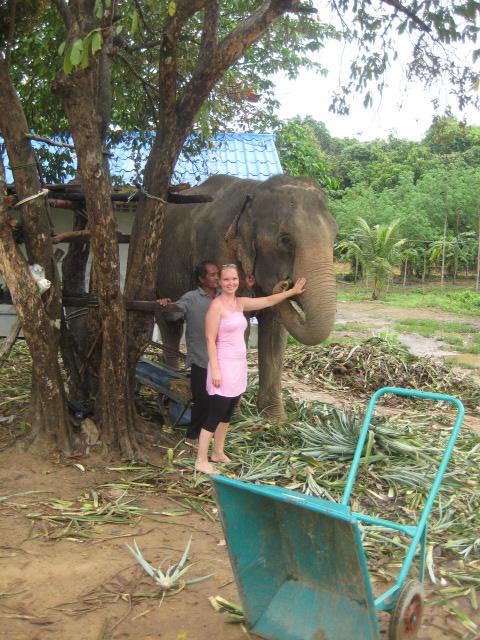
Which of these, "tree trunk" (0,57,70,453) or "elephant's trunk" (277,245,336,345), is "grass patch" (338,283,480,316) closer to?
"elephant's trunk" (277,245,336,345)

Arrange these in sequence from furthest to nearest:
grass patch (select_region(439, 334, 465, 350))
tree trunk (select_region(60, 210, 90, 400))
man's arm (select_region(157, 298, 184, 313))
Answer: grass patch (select_region(439, 334, 465, 350)), tree trunk (select_region(60, 210, 90, 400)), man's arm (select_region(157, 298, 184, 313))

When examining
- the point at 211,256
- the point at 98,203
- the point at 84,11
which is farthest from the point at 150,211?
the point at 84,11

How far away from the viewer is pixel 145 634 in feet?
11.2

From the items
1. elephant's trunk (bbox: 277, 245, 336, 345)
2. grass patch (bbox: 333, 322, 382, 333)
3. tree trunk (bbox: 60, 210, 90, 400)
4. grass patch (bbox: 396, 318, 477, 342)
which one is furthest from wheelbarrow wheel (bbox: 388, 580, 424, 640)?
grass patch (bbox: 396, 318, 477, 342)

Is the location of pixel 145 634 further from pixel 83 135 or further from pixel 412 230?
pixel 412 230

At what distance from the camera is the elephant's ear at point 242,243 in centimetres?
634

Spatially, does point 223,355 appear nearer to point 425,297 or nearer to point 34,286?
point 34,286

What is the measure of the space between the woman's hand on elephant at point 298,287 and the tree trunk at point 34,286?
6.43 feet

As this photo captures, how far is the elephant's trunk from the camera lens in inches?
225

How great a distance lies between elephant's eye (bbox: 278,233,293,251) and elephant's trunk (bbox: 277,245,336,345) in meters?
0.22

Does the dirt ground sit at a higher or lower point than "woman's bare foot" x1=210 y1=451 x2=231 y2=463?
lower

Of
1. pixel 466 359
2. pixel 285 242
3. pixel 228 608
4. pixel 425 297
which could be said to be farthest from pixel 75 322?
pixel 425 297

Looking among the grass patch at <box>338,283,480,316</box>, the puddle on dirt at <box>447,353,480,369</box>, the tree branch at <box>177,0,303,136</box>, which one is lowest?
the puddle on dirt at <box>447,353,480,369</box>

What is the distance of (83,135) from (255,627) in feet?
12.6
